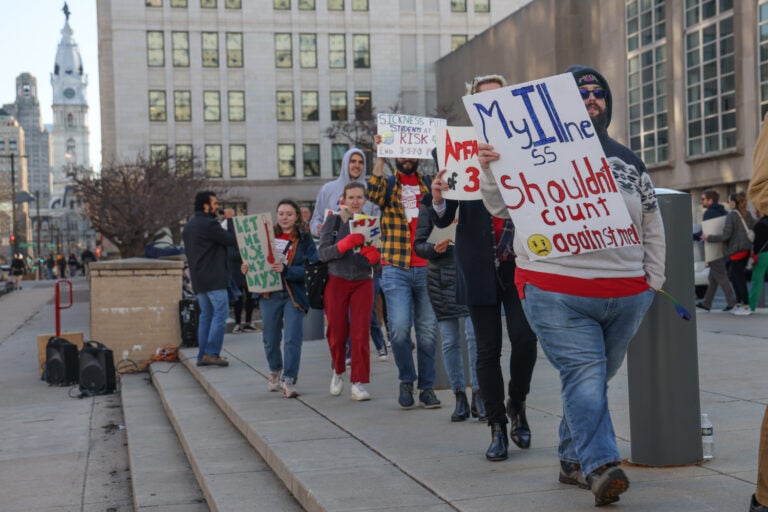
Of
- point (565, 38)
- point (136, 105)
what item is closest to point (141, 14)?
point (136, 105)

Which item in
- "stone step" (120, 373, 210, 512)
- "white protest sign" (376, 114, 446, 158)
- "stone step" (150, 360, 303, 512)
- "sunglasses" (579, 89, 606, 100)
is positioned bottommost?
"stone step" (120, 373, 210, 512)

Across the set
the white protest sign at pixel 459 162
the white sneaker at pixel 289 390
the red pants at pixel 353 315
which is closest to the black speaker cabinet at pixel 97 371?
the white sneaker at pixel 289 390

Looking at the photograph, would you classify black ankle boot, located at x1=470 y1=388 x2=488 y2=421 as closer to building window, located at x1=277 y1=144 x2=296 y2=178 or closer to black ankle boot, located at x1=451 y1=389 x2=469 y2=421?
black ankle boot, located at x1=451 y1=389 x2=469 y2=421

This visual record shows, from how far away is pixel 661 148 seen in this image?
42406mm

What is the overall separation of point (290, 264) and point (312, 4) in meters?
66.6

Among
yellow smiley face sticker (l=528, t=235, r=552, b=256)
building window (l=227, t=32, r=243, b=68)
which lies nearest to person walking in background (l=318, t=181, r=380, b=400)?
yellow smiley face sticker (l=528, t=235, r=552, b=256)

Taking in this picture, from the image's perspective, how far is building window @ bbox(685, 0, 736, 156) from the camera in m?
37.3

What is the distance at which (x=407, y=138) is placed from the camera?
772cm

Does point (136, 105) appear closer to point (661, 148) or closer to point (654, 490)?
point (661, 148)

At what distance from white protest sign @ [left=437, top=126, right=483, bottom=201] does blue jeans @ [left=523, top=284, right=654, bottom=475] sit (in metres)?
1.45

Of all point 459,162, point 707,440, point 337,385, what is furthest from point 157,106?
point 707,440

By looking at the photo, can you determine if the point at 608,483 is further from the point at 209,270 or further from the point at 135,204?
the point at 135,204

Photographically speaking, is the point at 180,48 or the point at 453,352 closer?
the point at 453,352

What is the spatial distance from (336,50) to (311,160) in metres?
7.94
